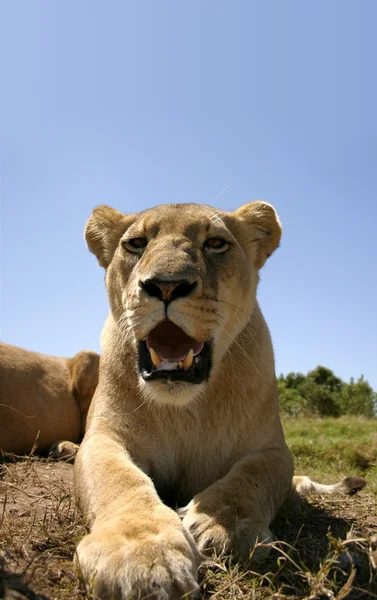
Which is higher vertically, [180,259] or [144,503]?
[180,259]

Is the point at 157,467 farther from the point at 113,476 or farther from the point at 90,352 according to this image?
the point at 90,352

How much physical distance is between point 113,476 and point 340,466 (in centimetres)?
419

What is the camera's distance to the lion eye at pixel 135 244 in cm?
353

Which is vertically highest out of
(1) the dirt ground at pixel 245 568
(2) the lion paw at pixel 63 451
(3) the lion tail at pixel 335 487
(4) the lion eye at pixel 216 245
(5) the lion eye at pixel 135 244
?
(4) the lion eye at pixel 216 245

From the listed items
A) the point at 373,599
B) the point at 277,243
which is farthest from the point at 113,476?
the point at 277,243

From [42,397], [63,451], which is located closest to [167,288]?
[63,451]

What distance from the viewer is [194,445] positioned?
3344 millimetres

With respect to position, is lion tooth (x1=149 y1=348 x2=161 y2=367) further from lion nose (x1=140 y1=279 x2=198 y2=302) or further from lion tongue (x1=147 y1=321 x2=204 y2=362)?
lion nose (x1=140 y1=279 x2=198 y2=302)

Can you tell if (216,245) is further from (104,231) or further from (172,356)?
(104,231)

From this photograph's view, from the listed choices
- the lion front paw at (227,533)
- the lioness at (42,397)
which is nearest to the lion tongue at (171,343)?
the lion front paw at (227,533)

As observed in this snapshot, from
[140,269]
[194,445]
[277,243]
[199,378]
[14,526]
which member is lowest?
[14,526]

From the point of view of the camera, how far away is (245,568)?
2.36m

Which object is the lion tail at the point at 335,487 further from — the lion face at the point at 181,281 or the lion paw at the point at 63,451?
the lion paw at the point at 63,451

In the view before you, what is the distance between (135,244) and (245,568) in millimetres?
1868
